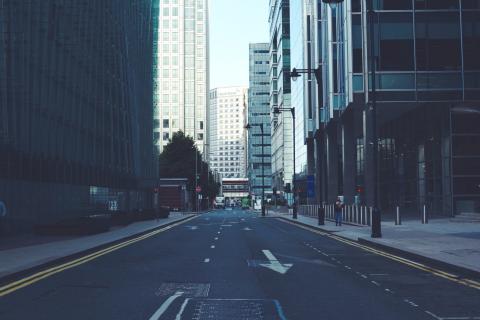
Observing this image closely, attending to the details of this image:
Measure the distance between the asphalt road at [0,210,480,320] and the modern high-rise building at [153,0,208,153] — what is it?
145 metres

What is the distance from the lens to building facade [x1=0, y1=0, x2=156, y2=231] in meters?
29.0

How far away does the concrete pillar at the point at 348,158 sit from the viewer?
52062mm

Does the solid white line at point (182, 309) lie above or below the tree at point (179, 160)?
below

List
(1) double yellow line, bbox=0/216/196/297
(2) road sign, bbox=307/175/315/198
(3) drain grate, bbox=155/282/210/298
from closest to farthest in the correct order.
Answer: (3) drain grate, bbox=155/282/210/298 < (1) double yellow line, bbox=0/216/196/297 < (2) road sign, bbox=307/175/315/198

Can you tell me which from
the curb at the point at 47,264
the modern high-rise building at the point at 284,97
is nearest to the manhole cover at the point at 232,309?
the curb at the point at 47,264

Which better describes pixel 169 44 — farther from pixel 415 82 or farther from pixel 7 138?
pixel 7 138

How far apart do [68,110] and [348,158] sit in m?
24.8

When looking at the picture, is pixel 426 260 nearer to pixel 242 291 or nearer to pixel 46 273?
pixel 242 291

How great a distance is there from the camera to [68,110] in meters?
37.2

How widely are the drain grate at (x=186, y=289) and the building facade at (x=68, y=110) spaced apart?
1441 centimetres

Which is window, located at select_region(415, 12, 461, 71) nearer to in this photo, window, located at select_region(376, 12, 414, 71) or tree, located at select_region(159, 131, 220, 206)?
window, located at select_region(376, 12, 414, 71)

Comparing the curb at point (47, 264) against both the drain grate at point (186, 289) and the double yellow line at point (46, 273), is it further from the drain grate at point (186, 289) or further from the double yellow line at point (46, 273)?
the drain grate at point (186, 289)

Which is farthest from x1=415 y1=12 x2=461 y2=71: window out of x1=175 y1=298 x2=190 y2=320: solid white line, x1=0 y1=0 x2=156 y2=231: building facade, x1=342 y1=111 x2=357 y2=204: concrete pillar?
x1=175 y1=298 x2=190 y2=320: solid white line

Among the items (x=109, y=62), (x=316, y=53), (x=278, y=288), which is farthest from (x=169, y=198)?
(x=278, y=288)
